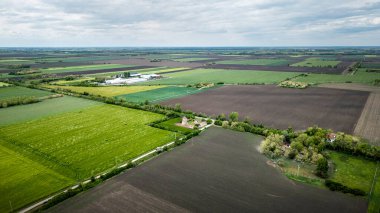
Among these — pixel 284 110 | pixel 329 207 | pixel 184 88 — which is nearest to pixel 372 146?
pixel 329 207

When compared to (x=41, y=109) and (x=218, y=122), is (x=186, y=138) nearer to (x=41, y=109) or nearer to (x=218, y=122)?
(x=218, y=122)

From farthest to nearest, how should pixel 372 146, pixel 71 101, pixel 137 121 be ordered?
1. pixel 71 101
2. pixel 137 121
3. pixel 372 146

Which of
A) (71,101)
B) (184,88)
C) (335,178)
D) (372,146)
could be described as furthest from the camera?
(184,88)

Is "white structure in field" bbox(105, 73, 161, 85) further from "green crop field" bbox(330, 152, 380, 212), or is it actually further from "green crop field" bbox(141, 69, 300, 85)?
"green crop field" bbox(330, 152, 380, 212)

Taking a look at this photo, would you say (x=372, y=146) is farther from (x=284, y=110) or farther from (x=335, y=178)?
(x=284, y=110)

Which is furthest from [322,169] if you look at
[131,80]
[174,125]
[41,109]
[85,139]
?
[131,80]

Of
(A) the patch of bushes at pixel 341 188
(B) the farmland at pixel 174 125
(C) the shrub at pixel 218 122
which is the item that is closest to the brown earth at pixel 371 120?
(A) the patch of bushes at pixel 341 188
